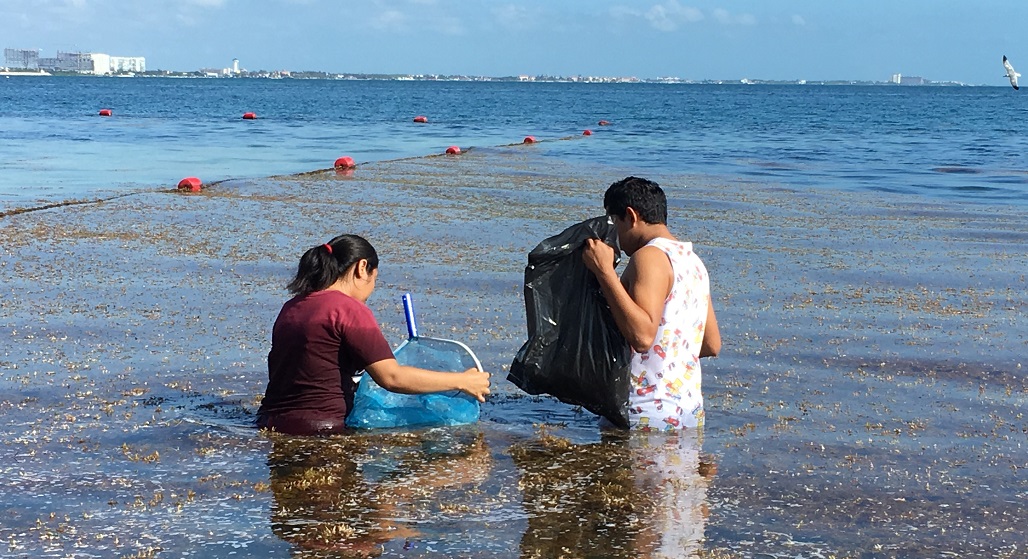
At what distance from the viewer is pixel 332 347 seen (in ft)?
17.5

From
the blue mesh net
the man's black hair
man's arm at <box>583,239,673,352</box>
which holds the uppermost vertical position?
the man's black hair

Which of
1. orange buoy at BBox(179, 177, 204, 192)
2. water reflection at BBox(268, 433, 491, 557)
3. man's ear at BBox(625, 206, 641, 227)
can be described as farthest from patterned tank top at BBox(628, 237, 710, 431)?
orange buoy at BBox(179, 177, 204, 192)

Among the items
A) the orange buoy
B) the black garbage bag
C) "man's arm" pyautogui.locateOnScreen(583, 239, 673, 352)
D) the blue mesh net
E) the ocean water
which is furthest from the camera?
the ocean water

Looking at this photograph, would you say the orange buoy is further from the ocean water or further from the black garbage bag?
the black garbage bag

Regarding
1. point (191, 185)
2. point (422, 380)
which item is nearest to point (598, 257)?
point (422, 380)

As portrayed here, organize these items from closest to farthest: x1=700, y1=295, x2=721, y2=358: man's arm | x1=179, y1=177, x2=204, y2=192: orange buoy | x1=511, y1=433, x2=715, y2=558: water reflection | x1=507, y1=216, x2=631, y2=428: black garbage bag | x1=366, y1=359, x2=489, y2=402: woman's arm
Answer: x1=511, y1=433, x2=715, y2=558: water reflection
x1=366, y1=359, x2=489, y2=402: woman's arm
x1=507, y1=216, x2=631, y2=428: black garbage bag
x1=700, y1=295, x2=721, y2=358: man's arm
x1=179, y1=177, x2=204, y2=192: orange buoy

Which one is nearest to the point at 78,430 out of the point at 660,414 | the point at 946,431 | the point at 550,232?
the point at 660,414

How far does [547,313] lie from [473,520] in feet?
4.32

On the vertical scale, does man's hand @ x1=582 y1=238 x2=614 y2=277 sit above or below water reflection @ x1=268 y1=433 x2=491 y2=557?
above

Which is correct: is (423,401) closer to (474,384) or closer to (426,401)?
(426,401)

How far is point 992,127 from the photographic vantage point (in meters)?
56.6

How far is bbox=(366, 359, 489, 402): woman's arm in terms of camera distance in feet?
17.2

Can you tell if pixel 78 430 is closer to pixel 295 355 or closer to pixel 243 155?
pixel 295 355

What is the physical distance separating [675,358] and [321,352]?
1683 millimetres
